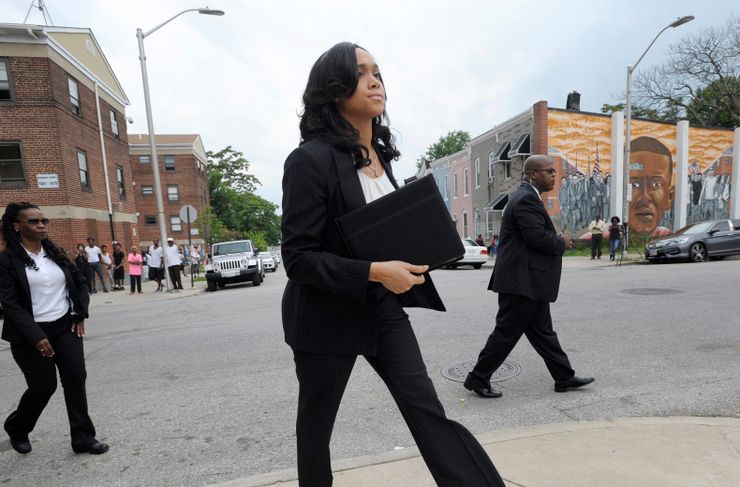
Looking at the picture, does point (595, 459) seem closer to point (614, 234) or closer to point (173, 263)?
point (173, 263)

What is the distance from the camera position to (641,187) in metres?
22.6

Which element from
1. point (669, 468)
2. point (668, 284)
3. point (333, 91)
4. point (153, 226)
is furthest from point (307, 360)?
point (153, 226)

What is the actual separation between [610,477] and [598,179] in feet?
73.1

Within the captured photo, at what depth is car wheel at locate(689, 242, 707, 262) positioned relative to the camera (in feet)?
47.6

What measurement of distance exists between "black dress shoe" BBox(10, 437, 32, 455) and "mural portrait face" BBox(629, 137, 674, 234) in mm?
25430

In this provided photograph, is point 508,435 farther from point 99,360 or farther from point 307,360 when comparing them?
point 99,360

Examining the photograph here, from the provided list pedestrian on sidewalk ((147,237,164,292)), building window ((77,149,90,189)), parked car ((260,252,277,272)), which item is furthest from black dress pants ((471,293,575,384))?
parked car ((260,252,277,272))

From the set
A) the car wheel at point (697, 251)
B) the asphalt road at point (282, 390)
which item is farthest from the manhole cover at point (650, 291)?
the car wheel at point (697, 251)

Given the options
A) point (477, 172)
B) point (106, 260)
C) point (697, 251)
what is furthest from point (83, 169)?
point (697, 251)

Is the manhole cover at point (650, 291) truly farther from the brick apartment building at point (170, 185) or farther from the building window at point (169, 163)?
the building window at point (169, 163)

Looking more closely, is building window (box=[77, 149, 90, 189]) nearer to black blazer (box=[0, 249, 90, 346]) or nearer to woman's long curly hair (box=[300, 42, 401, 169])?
black blazer (box=[0, 249, 90, 346])

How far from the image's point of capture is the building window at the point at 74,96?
17.6 meters

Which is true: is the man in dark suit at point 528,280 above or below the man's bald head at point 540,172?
below

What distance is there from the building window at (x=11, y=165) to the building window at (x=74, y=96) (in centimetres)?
282
